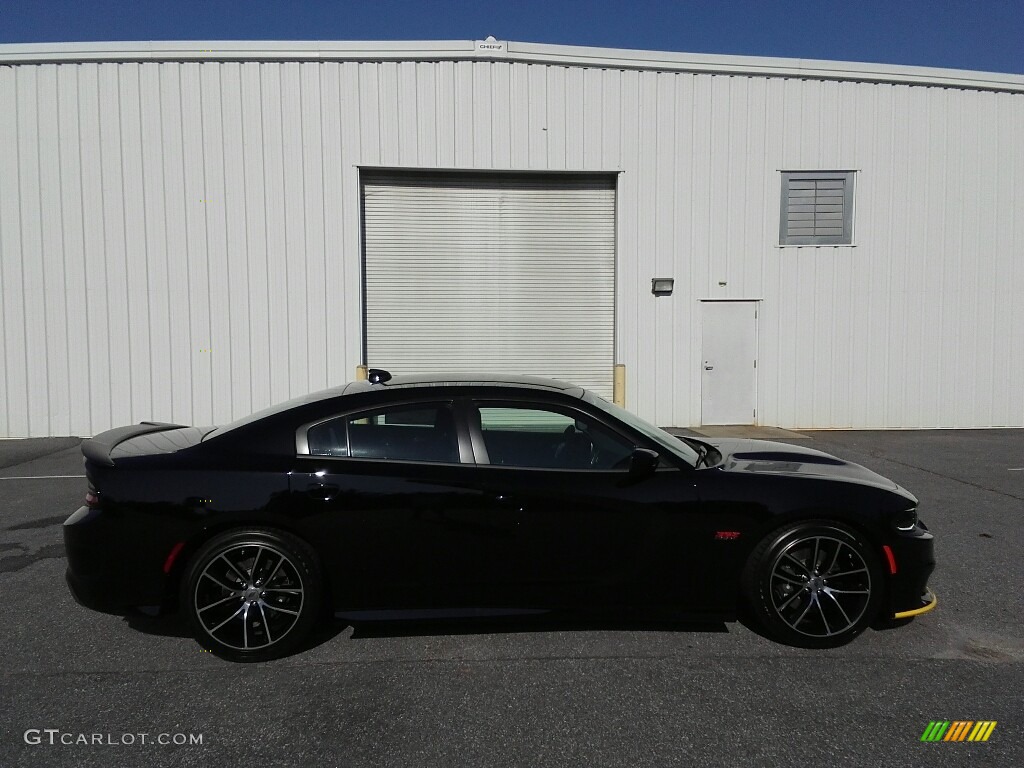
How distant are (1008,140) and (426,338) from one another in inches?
424

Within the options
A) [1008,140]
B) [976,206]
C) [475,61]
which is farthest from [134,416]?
[1008,140]

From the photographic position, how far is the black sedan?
3361 millimetres

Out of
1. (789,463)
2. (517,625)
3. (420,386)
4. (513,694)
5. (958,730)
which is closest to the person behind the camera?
(958,730)

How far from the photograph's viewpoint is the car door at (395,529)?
338 cm

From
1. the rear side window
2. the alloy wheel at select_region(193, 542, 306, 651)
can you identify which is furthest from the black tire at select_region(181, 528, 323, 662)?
the rear side window

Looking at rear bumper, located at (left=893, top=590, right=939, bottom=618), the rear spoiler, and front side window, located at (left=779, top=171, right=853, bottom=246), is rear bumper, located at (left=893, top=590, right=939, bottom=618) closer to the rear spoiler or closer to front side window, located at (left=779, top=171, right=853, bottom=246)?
the rear spoiler

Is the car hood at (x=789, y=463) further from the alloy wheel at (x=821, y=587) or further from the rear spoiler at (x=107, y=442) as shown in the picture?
the rear spoiler at (x=107, y=442)

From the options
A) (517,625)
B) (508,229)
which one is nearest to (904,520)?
(517,625)

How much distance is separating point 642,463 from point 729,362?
9.05m

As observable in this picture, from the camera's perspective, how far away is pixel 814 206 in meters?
11.8

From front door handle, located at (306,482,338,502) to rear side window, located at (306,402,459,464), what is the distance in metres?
0.19

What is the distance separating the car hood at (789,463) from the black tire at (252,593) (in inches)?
89.6

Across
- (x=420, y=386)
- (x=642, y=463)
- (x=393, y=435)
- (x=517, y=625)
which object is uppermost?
(x=420, y=386)

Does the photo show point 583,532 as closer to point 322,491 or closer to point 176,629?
point 322,491
